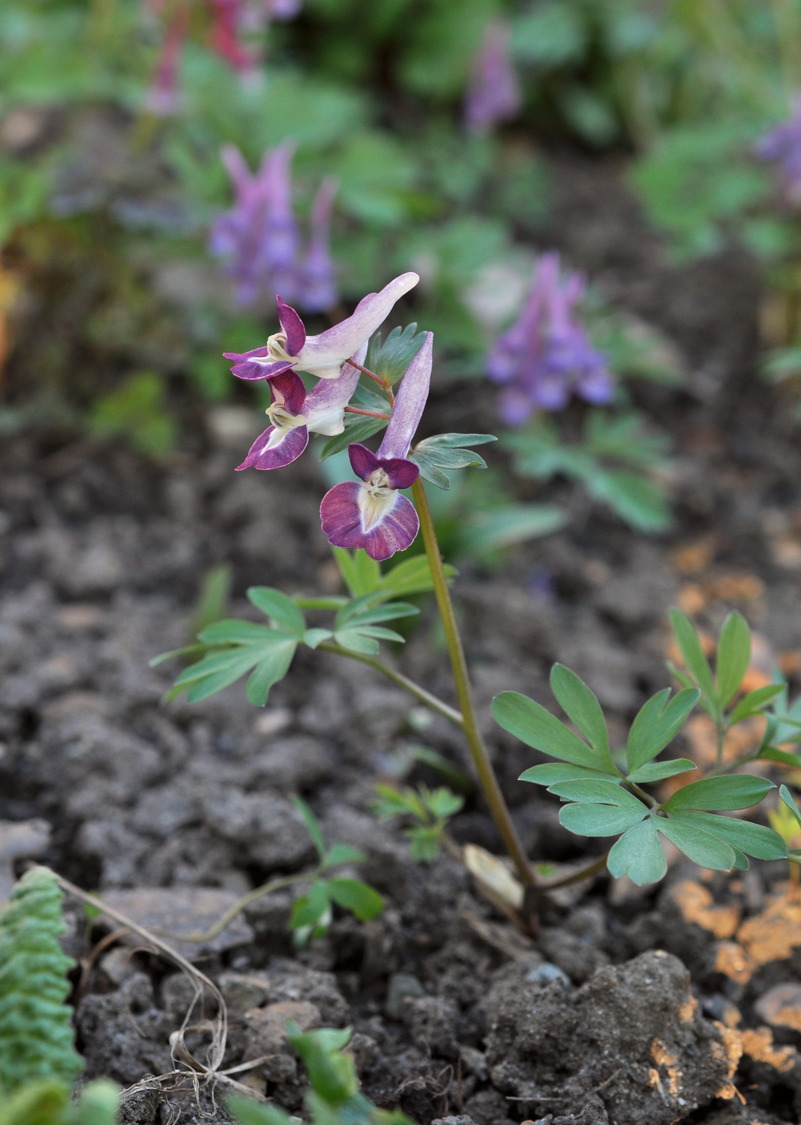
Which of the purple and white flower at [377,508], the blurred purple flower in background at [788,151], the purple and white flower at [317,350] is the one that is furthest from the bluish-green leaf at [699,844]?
the blurred purple flower in background at [788,151]

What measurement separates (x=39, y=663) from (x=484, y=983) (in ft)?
3.69

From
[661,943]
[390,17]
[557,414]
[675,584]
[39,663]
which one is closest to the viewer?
[661,943]

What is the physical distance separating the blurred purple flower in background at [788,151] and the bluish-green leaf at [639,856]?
277 cm

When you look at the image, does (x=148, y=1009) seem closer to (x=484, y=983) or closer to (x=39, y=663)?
(x=484, y=983)

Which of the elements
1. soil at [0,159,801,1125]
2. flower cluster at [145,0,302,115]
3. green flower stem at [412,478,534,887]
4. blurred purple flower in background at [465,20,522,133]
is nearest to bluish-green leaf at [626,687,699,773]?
green flower stem at [412,478,534,887]

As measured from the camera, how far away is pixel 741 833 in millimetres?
1142

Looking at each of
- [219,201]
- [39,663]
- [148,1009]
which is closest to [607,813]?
[148,1009]

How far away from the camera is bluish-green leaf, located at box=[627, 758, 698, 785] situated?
3.79ft

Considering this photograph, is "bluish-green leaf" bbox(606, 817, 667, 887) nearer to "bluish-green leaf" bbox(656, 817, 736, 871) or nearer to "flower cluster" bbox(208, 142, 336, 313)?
"bluish-green leaf" bbox(656, 817, 736, 871)

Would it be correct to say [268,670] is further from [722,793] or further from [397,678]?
[722,793]

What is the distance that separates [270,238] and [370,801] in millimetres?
1575

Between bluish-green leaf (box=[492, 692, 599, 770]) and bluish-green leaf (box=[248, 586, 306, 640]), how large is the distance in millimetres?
278

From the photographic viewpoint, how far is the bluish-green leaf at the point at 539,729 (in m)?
1.23

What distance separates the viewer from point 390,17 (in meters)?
4.26
